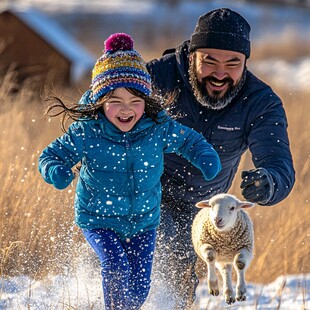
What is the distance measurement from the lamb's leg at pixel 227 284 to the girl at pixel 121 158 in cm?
46

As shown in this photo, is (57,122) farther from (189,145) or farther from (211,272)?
(211,272)

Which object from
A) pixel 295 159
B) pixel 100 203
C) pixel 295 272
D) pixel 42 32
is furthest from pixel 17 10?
pixel 100 203

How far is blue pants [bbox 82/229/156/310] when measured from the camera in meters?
3.90

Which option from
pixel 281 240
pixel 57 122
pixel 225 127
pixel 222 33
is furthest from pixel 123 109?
pixel 57 122

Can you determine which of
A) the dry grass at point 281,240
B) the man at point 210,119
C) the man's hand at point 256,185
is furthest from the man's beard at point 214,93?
the dry grass at point 281,240

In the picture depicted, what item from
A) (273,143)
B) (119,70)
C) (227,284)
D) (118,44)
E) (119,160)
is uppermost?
(118,44)

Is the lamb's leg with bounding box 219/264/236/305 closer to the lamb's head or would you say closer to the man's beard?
the lamb's head

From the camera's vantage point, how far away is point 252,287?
5.64 metres

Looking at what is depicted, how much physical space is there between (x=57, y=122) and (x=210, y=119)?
3.90m

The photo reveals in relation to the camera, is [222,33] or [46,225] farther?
[46,225]

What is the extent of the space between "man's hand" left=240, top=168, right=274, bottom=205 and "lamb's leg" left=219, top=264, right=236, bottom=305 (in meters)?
0.35

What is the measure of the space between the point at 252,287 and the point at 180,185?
121 cm

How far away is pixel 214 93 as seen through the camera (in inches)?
178

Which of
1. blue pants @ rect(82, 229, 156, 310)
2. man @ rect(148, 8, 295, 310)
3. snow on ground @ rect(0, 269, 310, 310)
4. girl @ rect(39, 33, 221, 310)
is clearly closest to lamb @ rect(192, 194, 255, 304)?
girl @ rect(39, 33, 221, 310)
